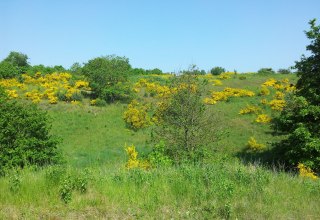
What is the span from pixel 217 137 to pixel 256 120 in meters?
12.9

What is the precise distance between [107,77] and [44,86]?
31.3 feet

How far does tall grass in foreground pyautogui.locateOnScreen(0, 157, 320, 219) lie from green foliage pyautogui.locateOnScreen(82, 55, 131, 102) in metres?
32.5

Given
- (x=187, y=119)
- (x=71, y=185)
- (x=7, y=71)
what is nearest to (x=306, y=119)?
(x=187, y=119)

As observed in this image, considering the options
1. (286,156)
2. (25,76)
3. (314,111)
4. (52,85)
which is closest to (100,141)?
(286,156)

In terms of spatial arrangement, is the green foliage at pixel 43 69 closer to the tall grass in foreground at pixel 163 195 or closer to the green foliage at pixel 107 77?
the green foliage at pixel 107 77

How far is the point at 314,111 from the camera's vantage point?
55.4ft

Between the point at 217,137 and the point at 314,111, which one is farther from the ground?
the point at 314,111

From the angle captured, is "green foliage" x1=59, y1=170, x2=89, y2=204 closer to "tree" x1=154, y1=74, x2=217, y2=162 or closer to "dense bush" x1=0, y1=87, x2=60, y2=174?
"dense bush" x1=0, y1=87, x2=60, y2=174

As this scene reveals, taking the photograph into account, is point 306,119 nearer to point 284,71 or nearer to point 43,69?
point 284,71

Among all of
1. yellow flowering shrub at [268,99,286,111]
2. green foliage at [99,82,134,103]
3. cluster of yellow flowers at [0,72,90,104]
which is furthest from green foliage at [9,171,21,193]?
green foliage at [99,82,134,103]

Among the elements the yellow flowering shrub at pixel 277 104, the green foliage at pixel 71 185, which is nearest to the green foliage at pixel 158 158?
the green foliage at pixel 71 185

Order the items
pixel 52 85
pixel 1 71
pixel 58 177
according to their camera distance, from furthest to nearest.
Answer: pixel 1 71, pixel 52 85, pixel 58 177

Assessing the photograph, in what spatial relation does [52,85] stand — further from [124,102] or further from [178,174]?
[178,174]

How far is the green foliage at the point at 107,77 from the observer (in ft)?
130
